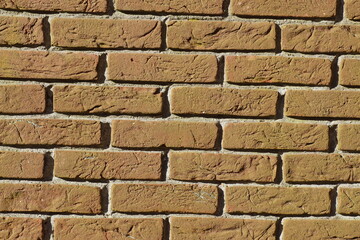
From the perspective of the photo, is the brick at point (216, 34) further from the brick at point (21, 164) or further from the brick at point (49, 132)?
the brick at point (21, 164)

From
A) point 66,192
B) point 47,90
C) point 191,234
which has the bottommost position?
point 191,234

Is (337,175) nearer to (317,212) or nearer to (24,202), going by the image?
(317,212)

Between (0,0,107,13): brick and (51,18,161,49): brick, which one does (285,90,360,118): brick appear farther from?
(0,0,107,13): brick

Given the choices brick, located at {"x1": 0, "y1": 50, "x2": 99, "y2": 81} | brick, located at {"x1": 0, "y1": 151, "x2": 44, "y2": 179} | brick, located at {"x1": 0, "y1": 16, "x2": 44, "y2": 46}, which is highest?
brick, located at {"x1": 0, "y1": 16, "x2": 44, "y2": 46}

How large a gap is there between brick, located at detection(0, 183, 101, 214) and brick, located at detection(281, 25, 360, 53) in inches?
27.5

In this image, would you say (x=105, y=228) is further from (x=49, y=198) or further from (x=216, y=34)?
(x=216, y=34)

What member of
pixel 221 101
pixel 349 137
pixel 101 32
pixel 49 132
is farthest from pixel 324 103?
pixel 49 132

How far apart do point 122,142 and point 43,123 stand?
9.0 inches

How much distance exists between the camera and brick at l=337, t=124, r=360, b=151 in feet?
4.42

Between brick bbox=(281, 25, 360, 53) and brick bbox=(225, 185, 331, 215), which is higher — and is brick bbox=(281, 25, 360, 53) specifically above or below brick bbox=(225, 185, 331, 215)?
above

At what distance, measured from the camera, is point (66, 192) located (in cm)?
134

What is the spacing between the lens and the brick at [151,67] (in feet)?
4.36

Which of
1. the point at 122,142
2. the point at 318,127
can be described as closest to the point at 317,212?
the point at 318,127

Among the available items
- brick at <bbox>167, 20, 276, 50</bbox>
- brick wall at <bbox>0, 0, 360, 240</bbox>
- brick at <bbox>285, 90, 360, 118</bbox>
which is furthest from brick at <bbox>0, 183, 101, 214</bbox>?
brick at <bbox>285, 90, 360, 118</bbox>
